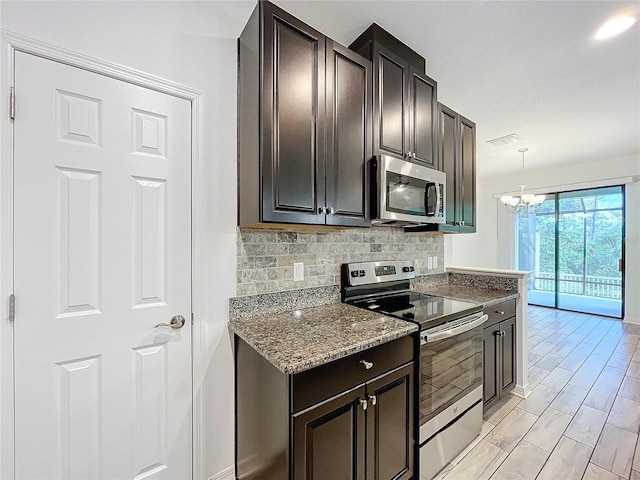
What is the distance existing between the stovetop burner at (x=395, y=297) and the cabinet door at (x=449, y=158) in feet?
1.84

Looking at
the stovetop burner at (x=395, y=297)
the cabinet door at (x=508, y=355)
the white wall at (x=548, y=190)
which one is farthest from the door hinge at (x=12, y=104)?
the white wall at (x=548, y=190)

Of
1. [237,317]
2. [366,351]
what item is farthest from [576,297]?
[237,317]

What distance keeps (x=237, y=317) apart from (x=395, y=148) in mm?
1467

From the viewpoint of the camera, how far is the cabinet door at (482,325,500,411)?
82.9 inches

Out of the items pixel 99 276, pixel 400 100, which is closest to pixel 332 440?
pixel 99 276

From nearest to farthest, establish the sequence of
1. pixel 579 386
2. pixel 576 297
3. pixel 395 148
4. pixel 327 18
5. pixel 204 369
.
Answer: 1. pixel 204 369
2. pixel 327 18
3. pixel 395 148
4. pixel 579 386
5. pixel 576 297

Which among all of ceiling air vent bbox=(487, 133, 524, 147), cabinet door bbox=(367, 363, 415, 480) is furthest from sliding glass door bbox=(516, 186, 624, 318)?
cabinet door bbox=(367, 363, 415, 480)

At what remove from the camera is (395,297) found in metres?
2.28

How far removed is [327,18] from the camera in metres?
1.75

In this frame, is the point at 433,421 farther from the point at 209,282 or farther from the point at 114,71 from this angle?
the point at 114,71

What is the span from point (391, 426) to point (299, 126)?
5.21ft

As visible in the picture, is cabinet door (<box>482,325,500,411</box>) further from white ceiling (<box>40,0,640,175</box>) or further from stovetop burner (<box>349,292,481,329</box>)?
white ceiling (<box>40,0,640,175</box>)

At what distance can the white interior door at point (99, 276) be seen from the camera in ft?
3.64

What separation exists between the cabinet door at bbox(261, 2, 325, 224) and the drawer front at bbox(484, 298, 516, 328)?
1599 mm
